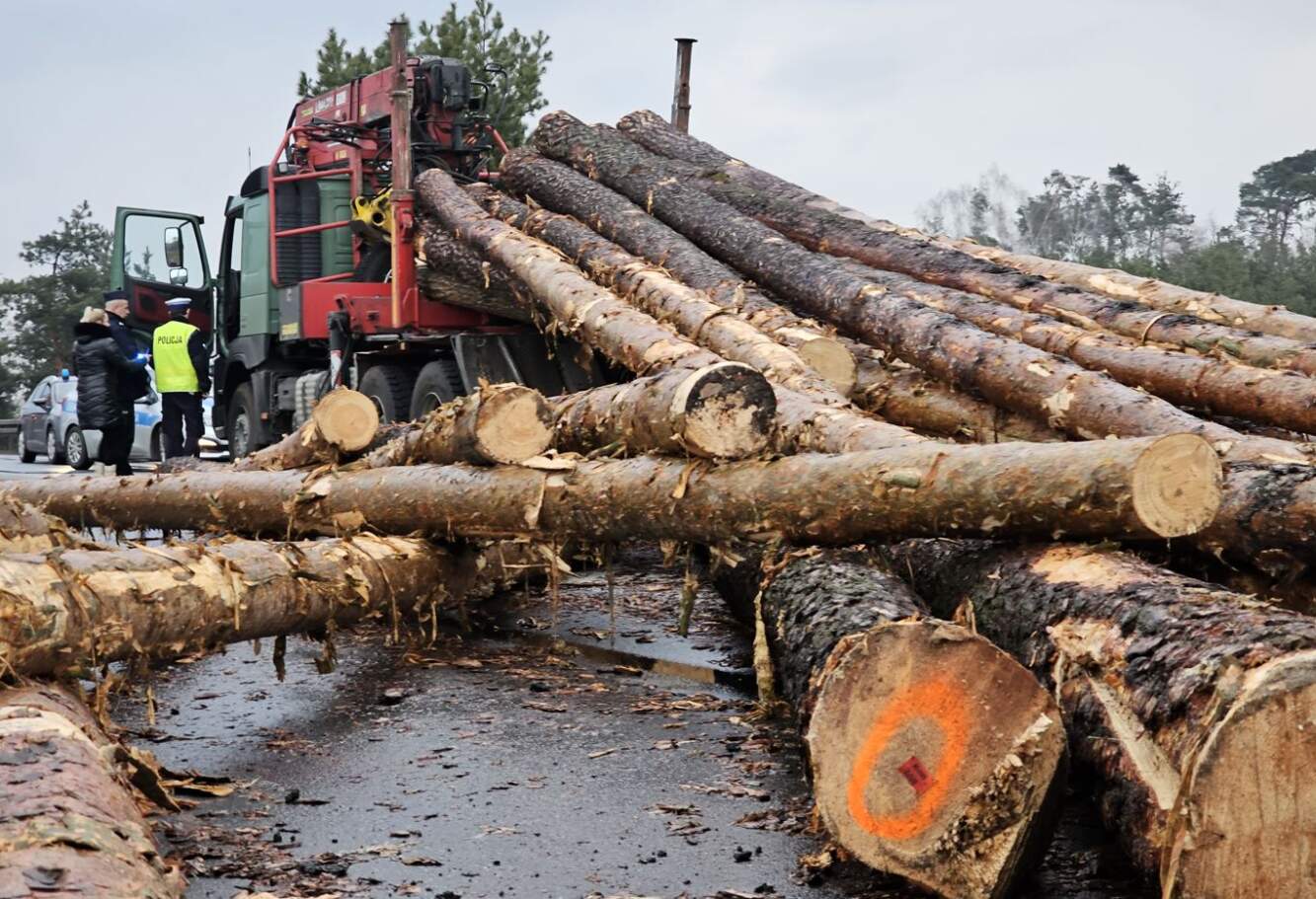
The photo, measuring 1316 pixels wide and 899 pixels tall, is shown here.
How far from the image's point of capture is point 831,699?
12.3ft

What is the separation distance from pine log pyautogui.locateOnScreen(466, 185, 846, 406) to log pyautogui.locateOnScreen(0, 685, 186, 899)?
382 centimetres

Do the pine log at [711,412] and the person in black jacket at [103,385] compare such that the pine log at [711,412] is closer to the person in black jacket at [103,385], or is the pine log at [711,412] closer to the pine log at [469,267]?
the pine log at [469,267]

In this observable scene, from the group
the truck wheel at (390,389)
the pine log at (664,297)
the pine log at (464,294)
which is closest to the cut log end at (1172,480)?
the pine log at (664,297)

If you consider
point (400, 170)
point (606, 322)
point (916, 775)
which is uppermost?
point (400, 170)

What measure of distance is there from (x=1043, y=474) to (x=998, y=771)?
146 cm

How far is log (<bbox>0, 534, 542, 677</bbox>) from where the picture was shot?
15.0ft

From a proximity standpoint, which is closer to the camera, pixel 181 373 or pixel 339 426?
pixel 339 426

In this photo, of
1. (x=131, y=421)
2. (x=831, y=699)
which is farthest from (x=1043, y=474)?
(x=131, y=421)

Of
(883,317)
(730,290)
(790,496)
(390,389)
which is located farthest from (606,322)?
(390,389)

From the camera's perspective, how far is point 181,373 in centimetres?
1481

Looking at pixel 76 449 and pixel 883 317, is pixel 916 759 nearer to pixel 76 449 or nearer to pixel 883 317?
pixel 883 317

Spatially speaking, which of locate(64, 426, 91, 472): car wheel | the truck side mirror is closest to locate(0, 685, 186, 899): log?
the truck side mirror

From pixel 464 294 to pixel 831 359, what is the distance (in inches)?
177

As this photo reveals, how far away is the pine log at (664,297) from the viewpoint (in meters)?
7.28
